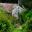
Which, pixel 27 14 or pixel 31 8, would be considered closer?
pixel 27 14

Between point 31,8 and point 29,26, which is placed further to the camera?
point 31,8

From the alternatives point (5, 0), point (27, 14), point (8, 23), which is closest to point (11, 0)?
point (5, 0)

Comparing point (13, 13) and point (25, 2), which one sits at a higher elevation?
point (25, 2)

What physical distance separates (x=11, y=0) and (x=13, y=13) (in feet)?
2.64

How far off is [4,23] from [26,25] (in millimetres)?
293

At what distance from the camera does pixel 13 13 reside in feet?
6.92

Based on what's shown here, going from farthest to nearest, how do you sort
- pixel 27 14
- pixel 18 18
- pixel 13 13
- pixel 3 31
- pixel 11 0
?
pixel 11 0
pixel 13 13
pixel 18 18
pixel 27 14
pixel 3 31

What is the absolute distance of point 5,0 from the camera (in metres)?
2.84

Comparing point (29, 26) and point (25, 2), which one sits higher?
point (25, 2)

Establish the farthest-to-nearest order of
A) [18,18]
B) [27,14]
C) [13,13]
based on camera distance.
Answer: [13,13] → [18,18] → [27,14]

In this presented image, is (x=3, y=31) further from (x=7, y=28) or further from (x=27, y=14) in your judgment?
(x=27, y=14)

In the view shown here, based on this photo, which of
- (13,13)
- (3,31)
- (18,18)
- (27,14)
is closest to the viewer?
(3,31)

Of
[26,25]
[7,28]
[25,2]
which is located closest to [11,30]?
[7,28]

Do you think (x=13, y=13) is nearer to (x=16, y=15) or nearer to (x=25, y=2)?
(x=16, y=15)
